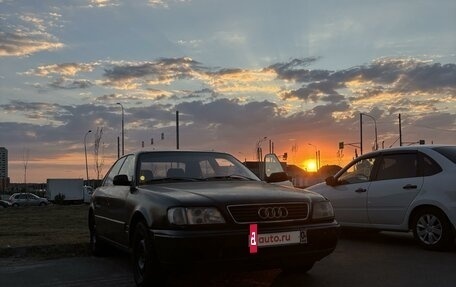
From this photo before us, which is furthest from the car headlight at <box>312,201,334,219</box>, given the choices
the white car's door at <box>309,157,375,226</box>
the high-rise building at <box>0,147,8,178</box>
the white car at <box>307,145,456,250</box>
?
the high-rise building at <box>0,147,8,178</box>

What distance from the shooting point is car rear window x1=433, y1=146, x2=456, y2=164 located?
26.8ft

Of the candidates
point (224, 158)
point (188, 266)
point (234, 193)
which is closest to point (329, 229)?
point (234, 193)

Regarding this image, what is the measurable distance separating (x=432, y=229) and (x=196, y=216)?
14.4ft

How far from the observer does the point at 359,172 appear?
382 inches

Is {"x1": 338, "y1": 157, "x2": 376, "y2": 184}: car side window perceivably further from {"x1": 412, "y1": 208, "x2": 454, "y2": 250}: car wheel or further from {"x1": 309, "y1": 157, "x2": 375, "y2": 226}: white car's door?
{"x1": 412, "y1": 208, "x2": 454, "y2": 250}: car wheel

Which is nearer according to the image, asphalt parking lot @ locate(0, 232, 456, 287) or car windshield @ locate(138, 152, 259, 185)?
asphalt parking lot @ locate(0, 232, 456, 287)

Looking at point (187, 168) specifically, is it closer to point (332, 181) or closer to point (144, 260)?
point (144, 260)

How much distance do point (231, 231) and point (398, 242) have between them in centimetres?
491

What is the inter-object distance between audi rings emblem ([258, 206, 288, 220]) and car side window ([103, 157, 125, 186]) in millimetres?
3206

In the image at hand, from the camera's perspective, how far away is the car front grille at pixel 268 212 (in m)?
5.27

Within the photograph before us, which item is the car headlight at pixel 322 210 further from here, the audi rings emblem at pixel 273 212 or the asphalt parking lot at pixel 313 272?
the asphalt parking lot at pixel 313 272

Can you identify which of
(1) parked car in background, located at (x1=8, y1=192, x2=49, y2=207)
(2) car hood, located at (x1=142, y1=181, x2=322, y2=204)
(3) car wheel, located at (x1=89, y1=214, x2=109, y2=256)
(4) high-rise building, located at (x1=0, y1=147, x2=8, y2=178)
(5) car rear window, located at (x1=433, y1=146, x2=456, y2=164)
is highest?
(4) high-rise building, located at (x1=0, y1=147, x2=8, y2=178)

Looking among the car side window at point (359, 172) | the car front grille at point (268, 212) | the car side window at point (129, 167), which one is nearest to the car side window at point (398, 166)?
the car side window at point (359, 172)

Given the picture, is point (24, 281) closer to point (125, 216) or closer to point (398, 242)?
point (125, 216)
